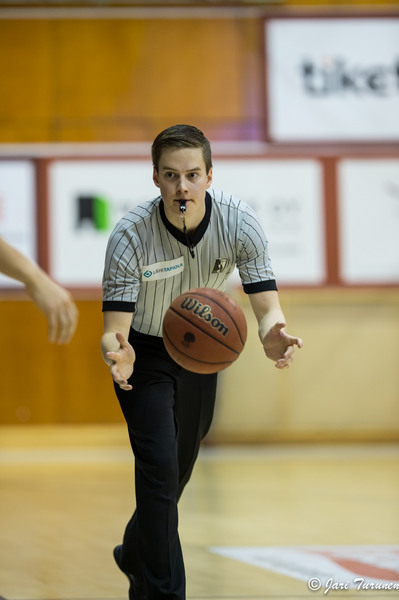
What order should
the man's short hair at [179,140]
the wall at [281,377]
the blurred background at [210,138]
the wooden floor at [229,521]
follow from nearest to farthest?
the man's short hair at [179,140] < the wooden floor at [229,521] < the wall at [281,377] < the blurred background at [210,138]

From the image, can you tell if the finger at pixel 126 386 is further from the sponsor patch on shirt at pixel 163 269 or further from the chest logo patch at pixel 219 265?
the chest logo patch at pixel 219 265

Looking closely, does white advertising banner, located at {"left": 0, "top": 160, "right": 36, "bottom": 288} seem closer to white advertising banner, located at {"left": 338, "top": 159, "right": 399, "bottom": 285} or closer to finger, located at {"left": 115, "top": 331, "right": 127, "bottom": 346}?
white advertising banner, located at {"left": 338, "top": 159, "right": 399, "bottom": 285}

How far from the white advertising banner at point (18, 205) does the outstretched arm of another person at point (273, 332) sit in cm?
660

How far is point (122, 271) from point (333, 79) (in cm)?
711

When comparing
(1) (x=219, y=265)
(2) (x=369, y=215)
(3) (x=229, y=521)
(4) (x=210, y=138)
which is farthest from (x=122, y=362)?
(2) (x=369, y=215)

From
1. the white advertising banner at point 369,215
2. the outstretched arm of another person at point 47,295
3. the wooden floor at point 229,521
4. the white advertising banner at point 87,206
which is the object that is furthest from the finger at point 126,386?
the white advertising banner at point 369,215

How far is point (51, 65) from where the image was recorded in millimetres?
9898

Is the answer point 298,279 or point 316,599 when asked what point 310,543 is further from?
point 298,279

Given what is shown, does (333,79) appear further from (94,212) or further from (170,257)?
(170,257)

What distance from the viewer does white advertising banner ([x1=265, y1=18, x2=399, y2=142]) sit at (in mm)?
9883

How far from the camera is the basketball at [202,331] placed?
130 inches

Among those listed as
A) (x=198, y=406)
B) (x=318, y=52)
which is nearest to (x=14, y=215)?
(x=318, y=52)

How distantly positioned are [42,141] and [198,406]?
6751 mm

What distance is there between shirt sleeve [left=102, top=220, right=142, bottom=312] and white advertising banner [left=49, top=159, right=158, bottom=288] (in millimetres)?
6512
